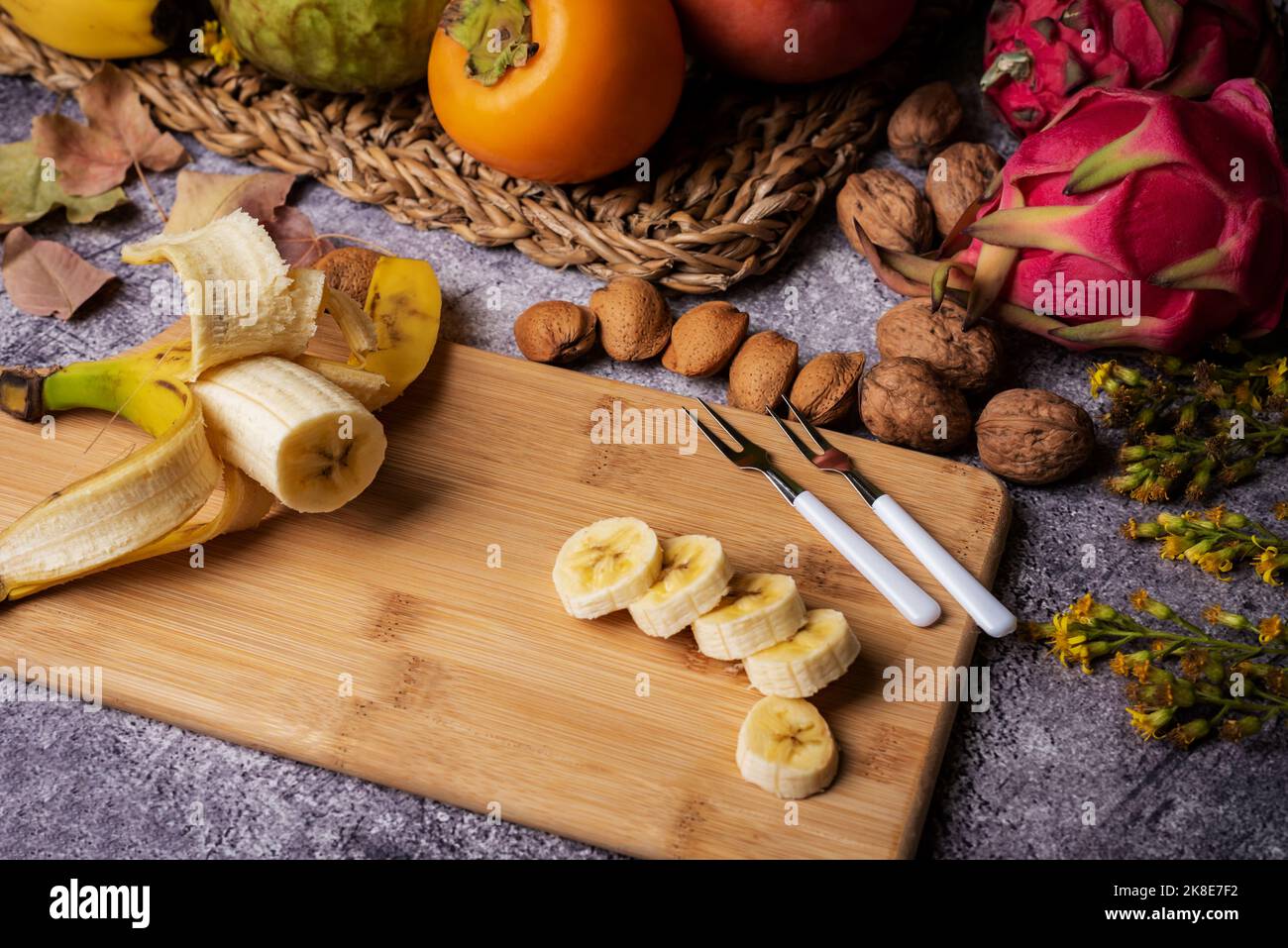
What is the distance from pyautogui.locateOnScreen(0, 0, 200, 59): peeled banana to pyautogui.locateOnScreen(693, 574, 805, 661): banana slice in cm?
121

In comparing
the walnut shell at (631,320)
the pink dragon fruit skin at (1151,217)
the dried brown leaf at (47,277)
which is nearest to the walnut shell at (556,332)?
the walnut shell at (631,320)

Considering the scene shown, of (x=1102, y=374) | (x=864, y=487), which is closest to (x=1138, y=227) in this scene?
(x=1102, y=374)

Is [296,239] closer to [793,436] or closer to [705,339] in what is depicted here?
[705,339]

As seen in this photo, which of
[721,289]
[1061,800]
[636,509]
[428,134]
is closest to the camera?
[1061,800]

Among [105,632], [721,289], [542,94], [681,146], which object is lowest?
[105,632]

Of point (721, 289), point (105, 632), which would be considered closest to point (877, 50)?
point (721, 289)

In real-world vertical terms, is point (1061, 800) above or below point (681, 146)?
below

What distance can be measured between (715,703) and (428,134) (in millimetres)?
944

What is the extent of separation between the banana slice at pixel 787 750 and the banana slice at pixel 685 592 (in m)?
0.11

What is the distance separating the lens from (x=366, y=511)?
1.26 metres

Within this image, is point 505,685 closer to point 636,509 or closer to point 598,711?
point 598,711

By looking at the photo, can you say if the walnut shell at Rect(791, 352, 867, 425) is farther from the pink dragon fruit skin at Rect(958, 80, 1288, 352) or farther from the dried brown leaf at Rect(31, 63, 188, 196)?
the dried brown leaf at Rect(31, 63, 188, 196)

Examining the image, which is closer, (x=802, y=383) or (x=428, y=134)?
(x=802, y=383)

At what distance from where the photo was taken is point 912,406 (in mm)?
1278
